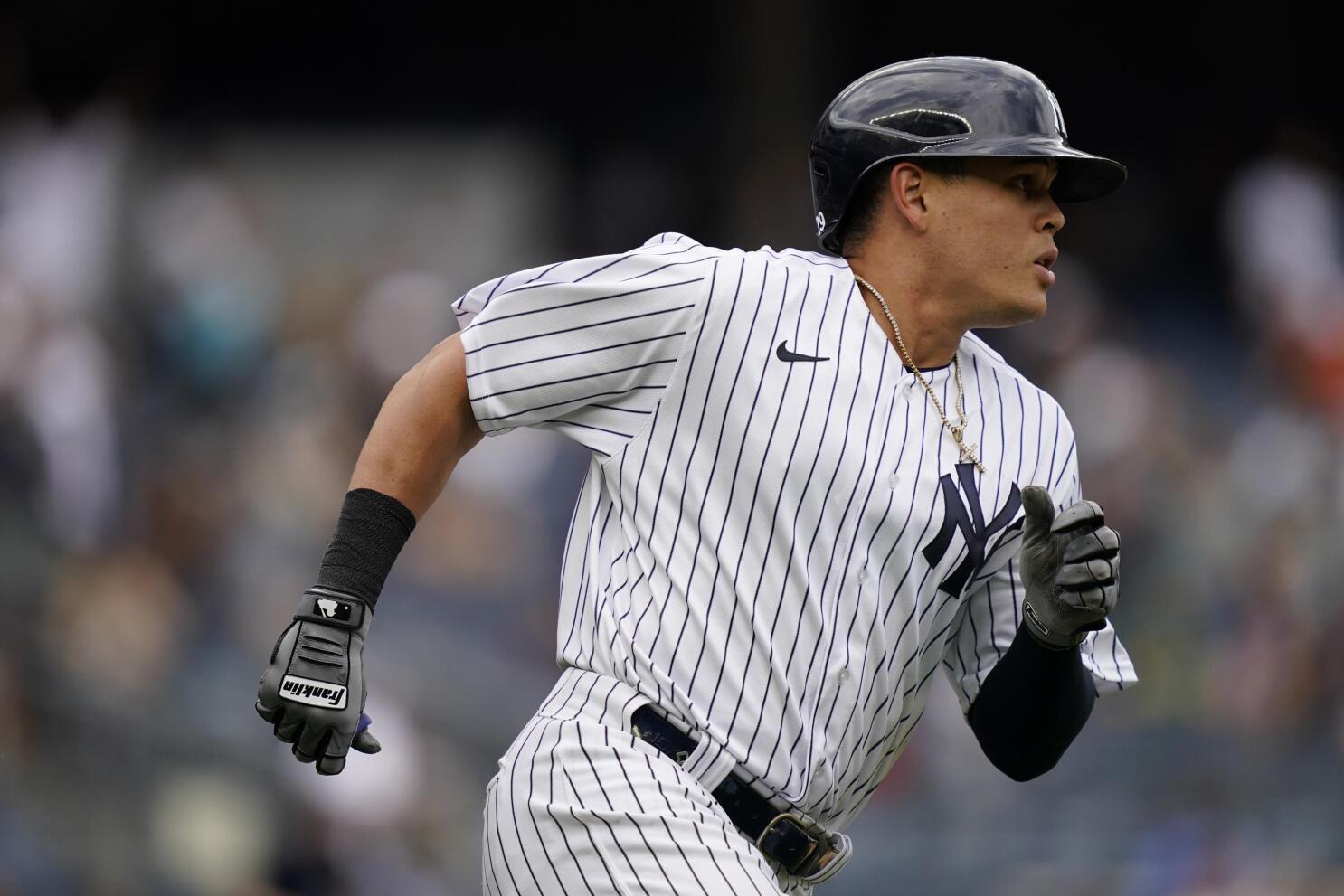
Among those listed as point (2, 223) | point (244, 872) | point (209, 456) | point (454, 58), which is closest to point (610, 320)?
point (244, 872)

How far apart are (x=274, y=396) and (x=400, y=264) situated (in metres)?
1.19

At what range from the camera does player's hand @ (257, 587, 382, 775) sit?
234 centimetres

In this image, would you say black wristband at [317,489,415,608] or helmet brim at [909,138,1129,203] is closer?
black wristband at [317,489,415,608]

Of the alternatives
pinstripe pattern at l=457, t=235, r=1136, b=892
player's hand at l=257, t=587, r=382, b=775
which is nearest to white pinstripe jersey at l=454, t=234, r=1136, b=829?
pinstripe pattern at l=457, t=235, r=1136, b=892

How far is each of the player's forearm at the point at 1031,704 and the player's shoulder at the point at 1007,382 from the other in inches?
14.7

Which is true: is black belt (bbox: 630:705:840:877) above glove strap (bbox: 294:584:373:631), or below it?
below

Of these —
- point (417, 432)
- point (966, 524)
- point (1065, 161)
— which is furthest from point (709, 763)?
point (1065, 161)

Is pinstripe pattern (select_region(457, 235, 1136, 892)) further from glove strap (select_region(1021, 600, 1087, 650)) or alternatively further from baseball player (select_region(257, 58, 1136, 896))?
glove strap (select_region(1021, 600, 1087, 650))

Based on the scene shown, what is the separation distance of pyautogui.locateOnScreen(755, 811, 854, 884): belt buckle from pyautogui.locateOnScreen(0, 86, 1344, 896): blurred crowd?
3.41 meters

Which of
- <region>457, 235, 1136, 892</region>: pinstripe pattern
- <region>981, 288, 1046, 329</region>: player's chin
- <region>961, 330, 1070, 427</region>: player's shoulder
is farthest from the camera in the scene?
<region>961, 330, 1070, 427</region>: player's shoulder

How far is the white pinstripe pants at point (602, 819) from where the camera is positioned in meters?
2.35

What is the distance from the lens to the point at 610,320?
2.50 metres

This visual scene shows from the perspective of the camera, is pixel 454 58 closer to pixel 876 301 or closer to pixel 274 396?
pixel 274 396

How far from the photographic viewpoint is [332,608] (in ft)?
7.95
